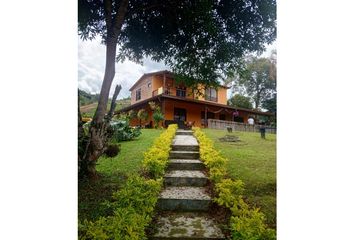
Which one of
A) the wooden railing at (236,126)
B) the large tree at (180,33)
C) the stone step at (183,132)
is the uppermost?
the large tree at (180,33)

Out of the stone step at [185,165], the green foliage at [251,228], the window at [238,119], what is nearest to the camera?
the green foliage at [251,228]

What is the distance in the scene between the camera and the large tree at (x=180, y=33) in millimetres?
2900

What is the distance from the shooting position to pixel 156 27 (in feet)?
11.5

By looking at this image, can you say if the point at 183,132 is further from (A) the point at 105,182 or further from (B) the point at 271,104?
(B) the point at 271,104

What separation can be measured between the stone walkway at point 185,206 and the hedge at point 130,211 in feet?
0.38

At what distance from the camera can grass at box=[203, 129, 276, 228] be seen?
2.37m

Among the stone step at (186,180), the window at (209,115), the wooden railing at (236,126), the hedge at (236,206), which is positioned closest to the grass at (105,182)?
the stone step at (186,180)

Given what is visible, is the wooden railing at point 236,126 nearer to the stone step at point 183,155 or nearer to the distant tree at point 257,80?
the distant tree at point 257,80

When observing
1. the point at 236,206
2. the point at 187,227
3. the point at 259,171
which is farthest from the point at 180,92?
the point at 187,227

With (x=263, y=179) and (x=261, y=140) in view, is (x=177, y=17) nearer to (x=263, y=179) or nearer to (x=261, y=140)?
(x=261, y=140)

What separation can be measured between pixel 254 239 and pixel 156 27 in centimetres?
257
